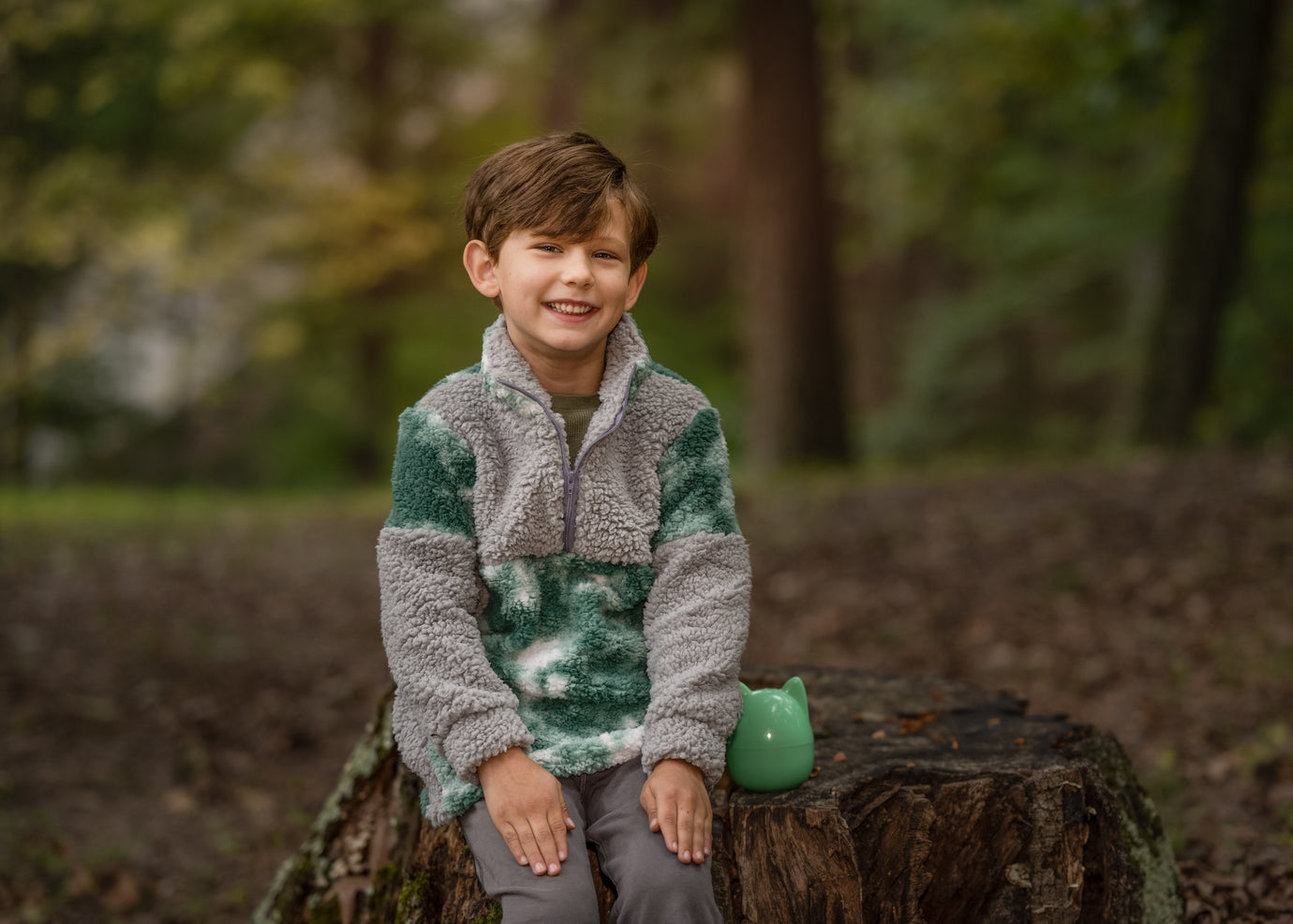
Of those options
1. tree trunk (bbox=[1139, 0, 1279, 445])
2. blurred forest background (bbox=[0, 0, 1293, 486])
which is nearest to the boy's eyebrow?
blurred forest background (bbox=[0, 0, 1293, 486])

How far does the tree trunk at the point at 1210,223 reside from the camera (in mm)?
9117

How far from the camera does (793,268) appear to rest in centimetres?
1161

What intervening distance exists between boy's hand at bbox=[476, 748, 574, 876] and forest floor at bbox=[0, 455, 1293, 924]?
204 centimetres

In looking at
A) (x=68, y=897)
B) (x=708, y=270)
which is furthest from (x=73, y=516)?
(x=708, y=270)

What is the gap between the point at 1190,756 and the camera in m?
4.90

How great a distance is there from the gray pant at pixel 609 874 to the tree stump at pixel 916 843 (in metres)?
0.16

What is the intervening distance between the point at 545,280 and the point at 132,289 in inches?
642

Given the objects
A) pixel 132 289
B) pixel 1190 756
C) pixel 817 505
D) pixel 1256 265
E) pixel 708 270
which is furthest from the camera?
pixel 708 270

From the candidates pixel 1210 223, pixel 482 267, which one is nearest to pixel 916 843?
pixel 482 267

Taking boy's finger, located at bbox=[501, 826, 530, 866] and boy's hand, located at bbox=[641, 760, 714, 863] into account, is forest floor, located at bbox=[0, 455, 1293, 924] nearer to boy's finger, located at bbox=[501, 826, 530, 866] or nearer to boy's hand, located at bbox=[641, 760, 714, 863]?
boy's hand, located at bbox=[641, 760, 714, 863]

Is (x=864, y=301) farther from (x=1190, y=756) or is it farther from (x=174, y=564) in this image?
(x=1190, y=756)

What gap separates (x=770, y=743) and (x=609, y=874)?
458mm

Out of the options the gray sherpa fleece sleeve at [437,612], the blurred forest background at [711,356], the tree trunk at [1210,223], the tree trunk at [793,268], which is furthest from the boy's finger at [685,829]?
the tree trunk at [793,268]

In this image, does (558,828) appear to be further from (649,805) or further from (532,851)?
(649,805)
